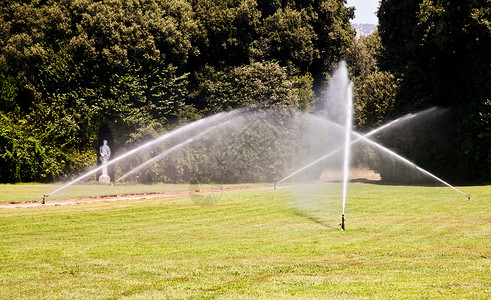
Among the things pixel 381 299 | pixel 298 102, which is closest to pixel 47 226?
pixel 381 299

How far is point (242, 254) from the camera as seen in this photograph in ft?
42.2

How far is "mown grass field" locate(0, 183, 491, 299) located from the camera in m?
9.24

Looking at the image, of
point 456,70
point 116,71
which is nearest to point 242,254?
point 116,71

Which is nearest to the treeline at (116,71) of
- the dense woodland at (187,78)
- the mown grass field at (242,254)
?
the dense woodland at (187,78)

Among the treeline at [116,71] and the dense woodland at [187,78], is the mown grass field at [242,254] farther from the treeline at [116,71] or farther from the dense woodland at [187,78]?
the treeline at [116,71]

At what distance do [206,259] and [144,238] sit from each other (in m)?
4.15

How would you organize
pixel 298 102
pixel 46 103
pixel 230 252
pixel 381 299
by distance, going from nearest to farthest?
pixel 381 299 → pixel 230 252 → pixel 46 103 → pixel 298 102

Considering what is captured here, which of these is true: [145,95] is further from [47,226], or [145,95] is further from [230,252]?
[230,252]

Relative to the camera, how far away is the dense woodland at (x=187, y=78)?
43375 mm

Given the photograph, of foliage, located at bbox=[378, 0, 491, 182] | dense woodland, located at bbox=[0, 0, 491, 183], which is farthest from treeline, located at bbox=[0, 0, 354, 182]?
foliage, located at bbox=[378, 0, 491, 182]

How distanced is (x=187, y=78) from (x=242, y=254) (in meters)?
46.8

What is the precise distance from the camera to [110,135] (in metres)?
51.2

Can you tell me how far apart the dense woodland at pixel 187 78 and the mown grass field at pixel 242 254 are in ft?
79.0

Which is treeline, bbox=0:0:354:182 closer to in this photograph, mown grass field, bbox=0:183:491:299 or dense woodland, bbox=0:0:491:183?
dense woodland, bbox=0:0:491:183
